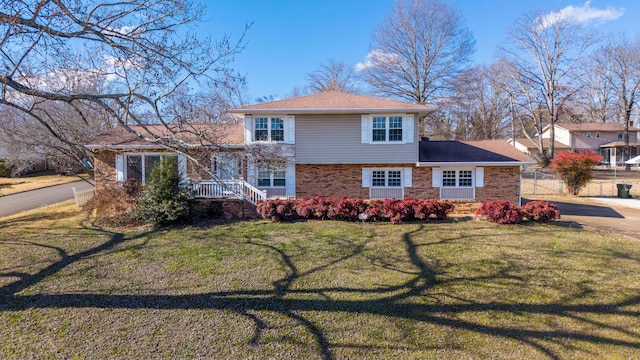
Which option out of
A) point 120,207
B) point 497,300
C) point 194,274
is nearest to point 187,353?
point 194,274

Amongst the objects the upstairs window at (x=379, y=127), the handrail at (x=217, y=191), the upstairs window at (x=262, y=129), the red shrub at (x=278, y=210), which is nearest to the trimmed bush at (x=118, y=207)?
the handrail at (x=217, y=191)

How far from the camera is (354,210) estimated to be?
1169cm

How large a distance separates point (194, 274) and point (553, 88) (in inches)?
1507

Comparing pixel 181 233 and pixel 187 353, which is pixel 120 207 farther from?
pixel 187 353

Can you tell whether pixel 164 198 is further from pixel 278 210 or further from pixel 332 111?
pixel 332 111

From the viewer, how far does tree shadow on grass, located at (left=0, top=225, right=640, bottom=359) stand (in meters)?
4.73

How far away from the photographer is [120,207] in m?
12.0

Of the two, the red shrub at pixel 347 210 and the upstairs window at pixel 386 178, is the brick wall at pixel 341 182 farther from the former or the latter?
the red shrub at pixel 347 210

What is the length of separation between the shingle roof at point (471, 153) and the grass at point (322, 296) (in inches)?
206

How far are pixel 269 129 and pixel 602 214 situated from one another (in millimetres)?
15009

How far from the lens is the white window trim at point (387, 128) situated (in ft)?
48.0

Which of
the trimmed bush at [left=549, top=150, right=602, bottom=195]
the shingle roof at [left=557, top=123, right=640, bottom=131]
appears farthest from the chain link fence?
the shingle roof at [left=557, top=123, right=640, bottom=131]

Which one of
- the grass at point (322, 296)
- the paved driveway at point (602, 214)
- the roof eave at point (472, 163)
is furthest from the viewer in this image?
the roof eave at point (472, 163)

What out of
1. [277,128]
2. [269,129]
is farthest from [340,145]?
[269,129]
